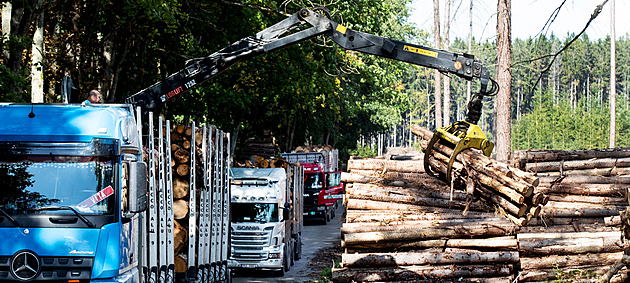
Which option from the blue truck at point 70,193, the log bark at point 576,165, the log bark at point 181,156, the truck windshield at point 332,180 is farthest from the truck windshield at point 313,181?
the blue truck at point 70,193

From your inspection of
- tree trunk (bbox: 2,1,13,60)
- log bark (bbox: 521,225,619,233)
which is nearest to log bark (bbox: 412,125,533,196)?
log bark (bbox: 521,225,619,233)

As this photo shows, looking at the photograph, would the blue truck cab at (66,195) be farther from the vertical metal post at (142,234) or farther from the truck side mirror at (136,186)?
the vertical metal post at (142,234)

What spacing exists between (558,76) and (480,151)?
136m

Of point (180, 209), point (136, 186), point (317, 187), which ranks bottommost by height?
point (317, 187)

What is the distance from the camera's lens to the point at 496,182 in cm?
1064

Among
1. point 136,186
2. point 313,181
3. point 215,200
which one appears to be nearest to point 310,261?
point 215,200

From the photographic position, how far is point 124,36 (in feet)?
74.6

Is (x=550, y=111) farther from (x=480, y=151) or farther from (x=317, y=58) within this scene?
(x=480, y=151)

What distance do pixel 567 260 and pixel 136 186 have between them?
8113 millimetres

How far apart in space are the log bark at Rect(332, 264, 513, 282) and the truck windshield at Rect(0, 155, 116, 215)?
492cm

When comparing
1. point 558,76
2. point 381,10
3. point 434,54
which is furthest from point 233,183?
point 558,76

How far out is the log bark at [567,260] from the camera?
1247 centimetres

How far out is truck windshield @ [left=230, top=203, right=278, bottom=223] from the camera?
1855 cm

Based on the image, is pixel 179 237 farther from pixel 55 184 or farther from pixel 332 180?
pixel 332 180
